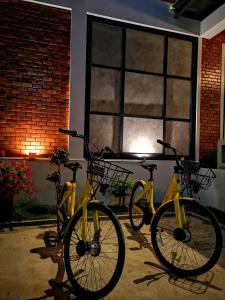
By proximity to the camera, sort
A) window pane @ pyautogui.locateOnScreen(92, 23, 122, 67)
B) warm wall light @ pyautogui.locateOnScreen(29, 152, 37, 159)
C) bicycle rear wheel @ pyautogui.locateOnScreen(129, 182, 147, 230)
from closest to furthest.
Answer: bicycle rear wheel @ pyautogui.locateOnScreen(129, 182, 147, 230)
warm wall light @ pyautogui.locateOnScreen(29, 152, 37, 159)
window pane @ pyautogui.locateOnScreen(92, 23, 122, 67)

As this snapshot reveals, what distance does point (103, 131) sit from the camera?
6.70 m

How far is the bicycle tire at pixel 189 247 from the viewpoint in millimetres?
2986

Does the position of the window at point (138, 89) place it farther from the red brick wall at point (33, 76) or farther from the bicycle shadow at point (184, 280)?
the bicycle shadow at point (184, 280)

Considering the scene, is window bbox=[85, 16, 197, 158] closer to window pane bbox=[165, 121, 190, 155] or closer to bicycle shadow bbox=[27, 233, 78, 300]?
window pane bbox=[165, 121, 190, 155]

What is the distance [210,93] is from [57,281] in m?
6.59

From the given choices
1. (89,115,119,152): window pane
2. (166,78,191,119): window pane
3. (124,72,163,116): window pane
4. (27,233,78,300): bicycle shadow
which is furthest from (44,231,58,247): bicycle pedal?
(166,78,191,119): window pane

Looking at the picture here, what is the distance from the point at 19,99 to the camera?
591cm

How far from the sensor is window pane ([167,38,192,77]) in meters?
7.28

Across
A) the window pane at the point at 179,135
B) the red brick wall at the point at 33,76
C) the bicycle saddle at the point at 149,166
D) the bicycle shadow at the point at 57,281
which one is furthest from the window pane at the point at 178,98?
the bicycle shadow at the point at 57,281

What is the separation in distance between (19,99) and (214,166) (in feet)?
16.8

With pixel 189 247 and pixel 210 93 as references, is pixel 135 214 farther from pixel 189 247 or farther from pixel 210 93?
pixel 210 93

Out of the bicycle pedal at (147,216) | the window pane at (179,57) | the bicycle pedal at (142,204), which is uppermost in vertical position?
the window pane at (179,57)

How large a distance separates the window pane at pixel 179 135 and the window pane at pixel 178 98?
230 millimetres

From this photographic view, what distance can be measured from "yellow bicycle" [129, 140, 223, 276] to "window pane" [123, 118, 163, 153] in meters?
2.10
